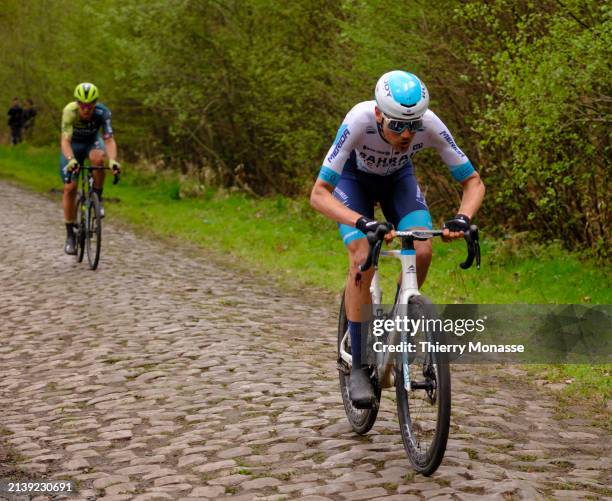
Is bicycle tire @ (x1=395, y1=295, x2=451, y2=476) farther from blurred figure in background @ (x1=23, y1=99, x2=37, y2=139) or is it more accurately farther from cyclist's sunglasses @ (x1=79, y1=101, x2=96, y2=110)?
blurred figure in background @ (x1=23, y1=99, x2=37, y2=139)

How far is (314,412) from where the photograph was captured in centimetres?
681

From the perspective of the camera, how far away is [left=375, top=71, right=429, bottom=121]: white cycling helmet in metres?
5.45

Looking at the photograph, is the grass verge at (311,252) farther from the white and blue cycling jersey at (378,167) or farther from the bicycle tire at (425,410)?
the bicycle tire at (425,410)

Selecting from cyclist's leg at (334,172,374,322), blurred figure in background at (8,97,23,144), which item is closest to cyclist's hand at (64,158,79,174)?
cyclist's leg at (334,172,374,322)

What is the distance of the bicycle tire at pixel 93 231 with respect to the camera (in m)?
13.6

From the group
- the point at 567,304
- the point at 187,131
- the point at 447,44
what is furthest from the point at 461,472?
the point at 187,131

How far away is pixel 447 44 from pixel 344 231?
30.6ft

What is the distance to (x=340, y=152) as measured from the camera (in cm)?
602

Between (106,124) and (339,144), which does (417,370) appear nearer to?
(339,144)

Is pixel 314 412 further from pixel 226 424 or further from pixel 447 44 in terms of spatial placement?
pixel 447 44

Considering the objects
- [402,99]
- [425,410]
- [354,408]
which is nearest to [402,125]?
[402,99]

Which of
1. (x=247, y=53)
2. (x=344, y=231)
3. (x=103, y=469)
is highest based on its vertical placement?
(x=247, y=53)

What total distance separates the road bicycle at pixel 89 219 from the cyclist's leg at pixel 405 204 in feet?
25.7

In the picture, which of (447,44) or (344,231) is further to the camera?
(447,44)
